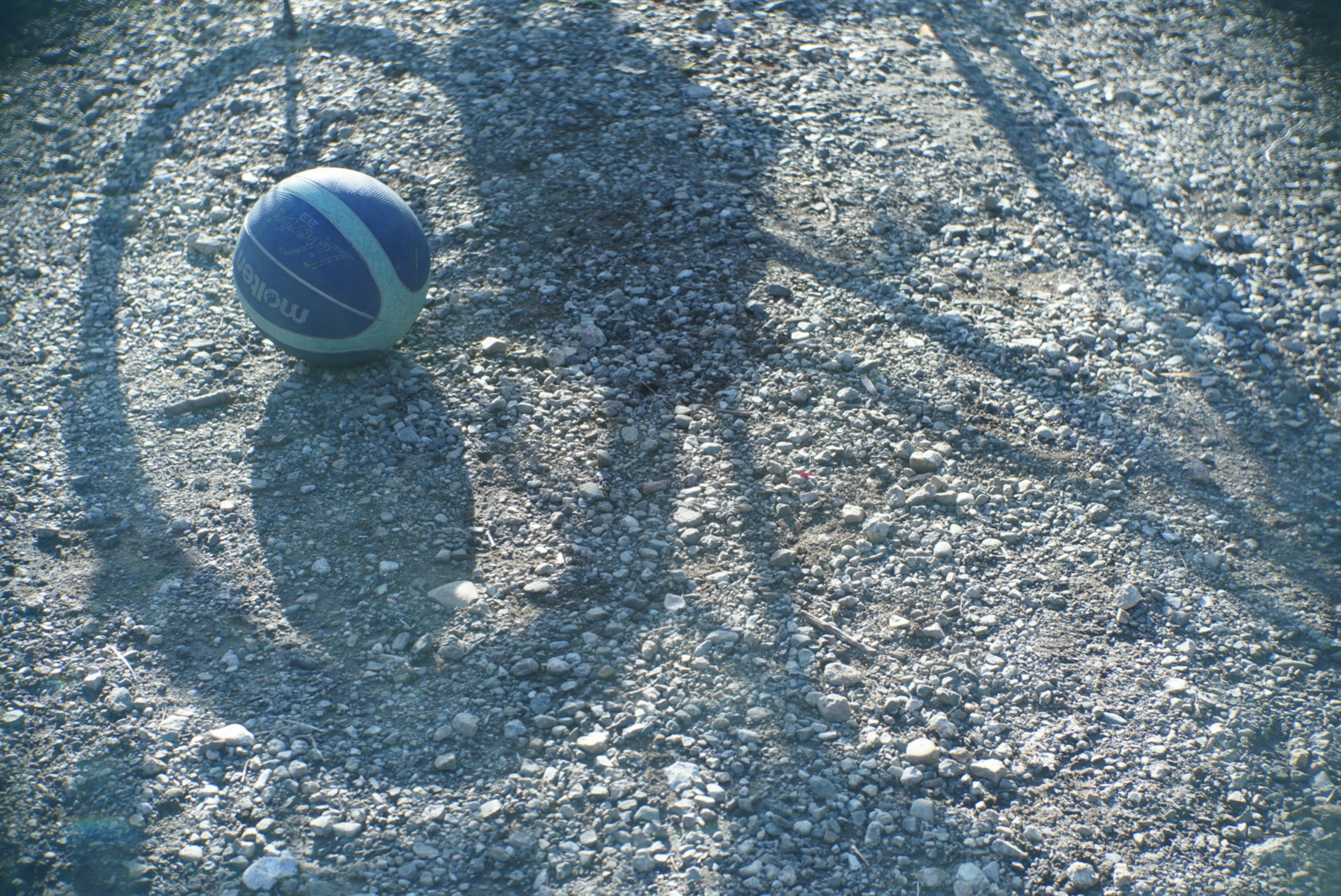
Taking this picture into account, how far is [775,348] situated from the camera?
390 centimetres

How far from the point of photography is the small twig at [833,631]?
294 cm

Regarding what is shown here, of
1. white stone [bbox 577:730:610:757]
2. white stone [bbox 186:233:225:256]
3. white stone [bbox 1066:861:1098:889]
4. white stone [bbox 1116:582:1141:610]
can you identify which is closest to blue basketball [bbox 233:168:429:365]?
white stone [bbox 186:233:225:256]

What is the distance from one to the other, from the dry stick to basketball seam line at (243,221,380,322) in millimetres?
676

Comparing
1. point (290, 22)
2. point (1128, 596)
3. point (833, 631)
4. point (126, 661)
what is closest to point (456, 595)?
point (126, 661)

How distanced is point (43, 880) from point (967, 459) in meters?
3.23

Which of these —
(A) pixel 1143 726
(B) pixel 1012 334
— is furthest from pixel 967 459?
(A) pixel 1143 726

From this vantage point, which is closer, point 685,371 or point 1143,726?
point 1143,726

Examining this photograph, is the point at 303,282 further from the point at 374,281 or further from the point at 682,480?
the point at 682,480

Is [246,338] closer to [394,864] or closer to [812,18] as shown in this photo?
[394,864]

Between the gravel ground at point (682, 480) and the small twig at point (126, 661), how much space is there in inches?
1.3

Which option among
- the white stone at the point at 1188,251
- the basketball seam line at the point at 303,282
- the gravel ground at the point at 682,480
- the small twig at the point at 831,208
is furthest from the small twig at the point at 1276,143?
the basketball seam line at the point at 303,282

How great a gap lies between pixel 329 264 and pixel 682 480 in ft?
5.19

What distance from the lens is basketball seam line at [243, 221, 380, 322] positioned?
Result: 11.4 feet

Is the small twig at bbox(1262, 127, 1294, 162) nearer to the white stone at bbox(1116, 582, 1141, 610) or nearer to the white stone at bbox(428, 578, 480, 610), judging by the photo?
the white stone at bbox(1116, 582, 1141, 610)
